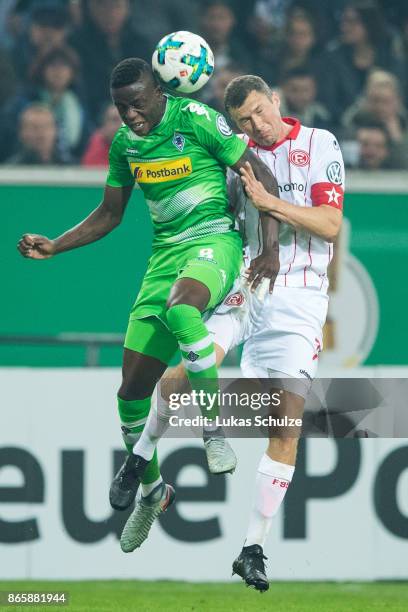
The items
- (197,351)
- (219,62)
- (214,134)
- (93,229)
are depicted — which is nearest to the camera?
(197,351)

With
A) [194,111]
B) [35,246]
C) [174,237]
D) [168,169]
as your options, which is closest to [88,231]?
[35,246]

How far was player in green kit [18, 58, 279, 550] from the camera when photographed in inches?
338

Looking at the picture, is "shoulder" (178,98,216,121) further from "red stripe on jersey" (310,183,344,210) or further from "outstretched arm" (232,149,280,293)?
"red stripe on jersey" (310,183,344,210)

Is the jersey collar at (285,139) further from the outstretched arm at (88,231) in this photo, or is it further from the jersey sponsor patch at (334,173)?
the outstretched arm at (88,231)

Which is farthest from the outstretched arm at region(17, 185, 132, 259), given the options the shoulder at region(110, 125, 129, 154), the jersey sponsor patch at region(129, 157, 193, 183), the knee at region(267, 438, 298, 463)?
the knee at region(267, 438, 298, 463)

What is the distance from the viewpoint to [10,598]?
9.78m

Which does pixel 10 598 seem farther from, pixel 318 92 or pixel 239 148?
pixel 318 92

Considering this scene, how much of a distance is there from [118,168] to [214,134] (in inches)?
29.0

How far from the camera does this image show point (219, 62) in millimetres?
13930

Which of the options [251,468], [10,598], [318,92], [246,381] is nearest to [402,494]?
[251,468]

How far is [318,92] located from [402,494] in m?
4.22

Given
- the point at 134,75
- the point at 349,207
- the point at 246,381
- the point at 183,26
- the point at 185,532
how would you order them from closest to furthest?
the point at 134,75 < the point at 246,381 < the point at 185,532 < the point at 349,207 < the point at 183,26

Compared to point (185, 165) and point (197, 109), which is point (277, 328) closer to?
point (185, 165)

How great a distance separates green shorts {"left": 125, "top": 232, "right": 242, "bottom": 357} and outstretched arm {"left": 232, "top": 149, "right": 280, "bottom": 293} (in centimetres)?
19
